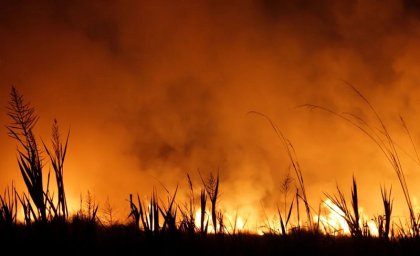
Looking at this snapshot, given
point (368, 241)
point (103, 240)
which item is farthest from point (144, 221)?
point (368, 241)

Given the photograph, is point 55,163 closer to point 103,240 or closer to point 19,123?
point 19,123

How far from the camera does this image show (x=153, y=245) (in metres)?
1.95

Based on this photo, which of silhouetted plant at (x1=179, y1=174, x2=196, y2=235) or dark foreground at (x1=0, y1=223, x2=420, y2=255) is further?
silhouetted plant at (x1=179, y1=174, x2=196, y2=235)

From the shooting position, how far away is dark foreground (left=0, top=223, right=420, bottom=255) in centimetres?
184

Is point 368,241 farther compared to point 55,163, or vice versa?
point 368,241

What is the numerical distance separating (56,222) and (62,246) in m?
0.13

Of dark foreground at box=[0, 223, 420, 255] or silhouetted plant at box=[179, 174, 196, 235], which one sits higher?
silhouetted plant at box=[179, 174, 196, 235]

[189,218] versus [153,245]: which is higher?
[189,218]

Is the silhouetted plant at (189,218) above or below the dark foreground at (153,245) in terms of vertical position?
above

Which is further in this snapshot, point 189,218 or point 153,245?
point 189,218

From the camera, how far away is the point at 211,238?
2.85m

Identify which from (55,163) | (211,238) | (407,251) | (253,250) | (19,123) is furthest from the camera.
→ (211,238)

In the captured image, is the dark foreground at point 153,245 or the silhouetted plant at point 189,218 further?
the silhouetted plant at point 189,218

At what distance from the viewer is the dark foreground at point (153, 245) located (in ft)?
6.03
